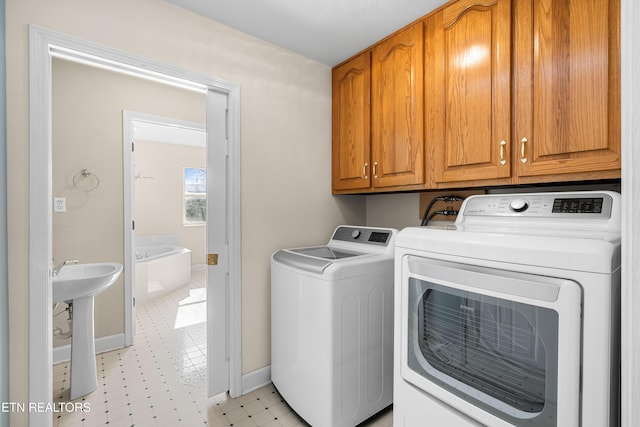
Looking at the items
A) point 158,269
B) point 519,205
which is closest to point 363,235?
point 519,205

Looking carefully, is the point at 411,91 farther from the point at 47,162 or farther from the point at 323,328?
the point at 47,162

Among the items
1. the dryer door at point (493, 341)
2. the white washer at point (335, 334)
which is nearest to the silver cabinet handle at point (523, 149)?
the dryer door at point (493, 341)

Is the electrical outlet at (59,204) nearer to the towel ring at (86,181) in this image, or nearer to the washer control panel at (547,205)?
the towel ring at (86,181)

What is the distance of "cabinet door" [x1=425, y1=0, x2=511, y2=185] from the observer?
1.36 metres

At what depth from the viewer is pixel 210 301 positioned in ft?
6.07

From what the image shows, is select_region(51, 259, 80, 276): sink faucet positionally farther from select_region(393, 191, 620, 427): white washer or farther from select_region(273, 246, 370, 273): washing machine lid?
select_region(393, 191, 620, 427): white washer

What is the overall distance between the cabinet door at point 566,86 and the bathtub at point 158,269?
4.08 meters

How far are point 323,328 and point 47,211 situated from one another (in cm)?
138

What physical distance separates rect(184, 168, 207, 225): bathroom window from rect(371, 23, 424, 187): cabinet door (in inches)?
181

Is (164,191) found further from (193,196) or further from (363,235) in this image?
(363,235)

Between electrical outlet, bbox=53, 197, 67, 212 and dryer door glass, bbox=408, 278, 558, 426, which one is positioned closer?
dryer door glass, bbox=408, 278, 558, 426

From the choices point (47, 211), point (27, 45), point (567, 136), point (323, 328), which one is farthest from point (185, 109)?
point (567, 136)

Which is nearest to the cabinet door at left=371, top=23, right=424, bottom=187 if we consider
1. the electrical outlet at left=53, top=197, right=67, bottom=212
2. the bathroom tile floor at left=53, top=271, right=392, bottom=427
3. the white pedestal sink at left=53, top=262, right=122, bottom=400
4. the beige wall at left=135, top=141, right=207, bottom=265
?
the bathroom tile floor at left=53, top=271, right=392, bottom=427

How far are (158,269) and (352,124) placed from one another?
3491mm
